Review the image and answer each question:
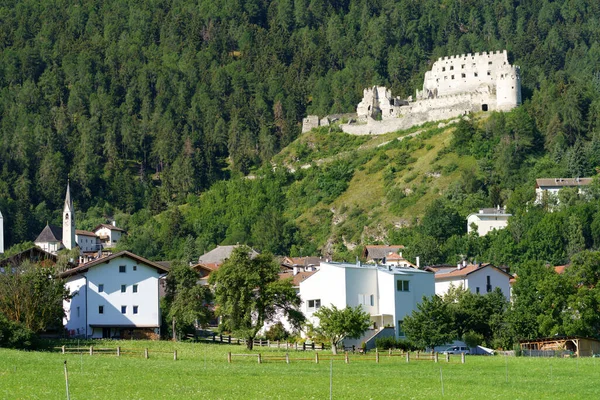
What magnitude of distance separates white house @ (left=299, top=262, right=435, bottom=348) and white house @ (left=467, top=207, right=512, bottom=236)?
5410 centimetres

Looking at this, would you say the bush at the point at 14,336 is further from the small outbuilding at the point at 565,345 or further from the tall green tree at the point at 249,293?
the small outbuilding at the point at 565,345

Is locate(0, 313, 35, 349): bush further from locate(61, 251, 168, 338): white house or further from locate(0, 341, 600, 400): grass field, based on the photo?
locate(61, 251, 168, 338): white house

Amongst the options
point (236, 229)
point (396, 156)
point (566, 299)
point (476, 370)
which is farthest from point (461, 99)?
point (476, 370)

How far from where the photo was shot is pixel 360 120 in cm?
16700

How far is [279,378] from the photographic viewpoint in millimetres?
44750

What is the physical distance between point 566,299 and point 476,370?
22928 millimetres

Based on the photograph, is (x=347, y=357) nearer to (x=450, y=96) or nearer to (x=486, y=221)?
(x=486, y=221)

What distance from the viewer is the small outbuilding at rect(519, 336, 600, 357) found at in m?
67.4

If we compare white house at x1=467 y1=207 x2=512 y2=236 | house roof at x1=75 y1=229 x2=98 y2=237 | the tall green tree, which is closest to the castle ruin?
white house at x1=467 y1=207 x2=512 y2=236

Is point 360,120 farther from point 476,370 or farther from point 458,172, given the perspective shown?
point 476,370

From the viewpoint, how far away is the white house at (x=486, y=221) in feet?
420

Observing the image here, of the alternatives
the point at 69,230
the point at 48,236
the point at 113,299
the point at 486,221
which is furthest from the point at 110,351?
the point at 48,236

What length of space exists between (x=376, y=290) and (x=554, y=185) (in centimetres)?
6267

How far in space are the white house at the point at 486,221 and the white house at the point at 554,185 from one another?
5102 mm
